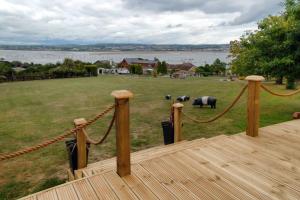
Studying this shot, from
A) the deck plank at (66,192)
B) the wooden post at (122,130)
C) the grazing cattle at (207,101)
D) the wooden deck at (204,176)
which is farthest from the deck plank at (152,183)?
the grazing cattle at (207,101)

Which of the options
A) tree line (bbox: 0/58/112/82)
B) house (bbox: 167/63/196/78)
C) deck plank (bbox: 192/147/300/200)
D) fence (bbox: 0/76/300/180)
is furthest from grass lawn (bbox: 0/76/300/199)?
house (bbox: 167/63/196/78)

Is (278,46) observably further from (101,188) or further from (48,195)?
(48,195)

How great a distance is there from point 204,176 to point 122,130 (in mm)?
1221

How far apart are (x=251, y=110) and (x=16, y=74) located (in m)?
30.7

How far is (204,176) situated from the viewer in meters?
3.44

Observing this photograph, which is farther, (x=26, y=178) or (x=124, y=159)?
(x=26, y=178)

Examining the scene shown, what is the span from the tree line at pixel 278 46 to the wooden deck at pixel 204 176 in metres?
4.22

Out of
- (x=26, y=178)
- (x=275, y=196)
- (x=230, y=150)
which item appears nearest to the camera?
(x=275, y=196)

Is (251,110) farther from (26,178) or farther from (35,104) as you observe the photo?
(35,104)

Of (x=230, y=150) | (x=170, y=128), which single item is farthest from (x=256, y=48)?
(x=230, y=150)

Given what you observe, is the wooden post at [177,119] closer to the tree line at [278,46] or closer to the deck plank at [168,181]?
the deck plank at [168,181]

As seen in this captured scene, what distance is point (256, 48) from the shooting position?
898 cm

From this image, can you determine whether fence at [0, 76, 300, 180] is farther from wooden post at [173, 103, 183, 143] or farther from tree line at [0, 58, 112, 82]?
tree line at [0, 58, 112, 82]

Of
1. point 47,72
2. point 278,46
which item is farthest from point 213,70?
point 278,46
